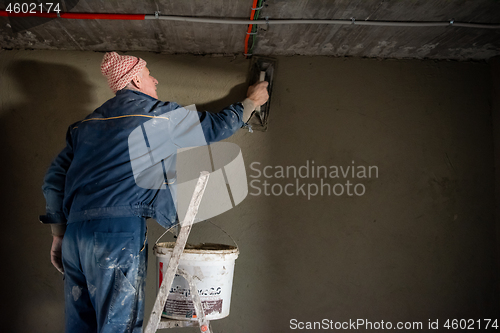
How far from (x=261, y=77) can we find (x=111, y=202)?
1.29 m

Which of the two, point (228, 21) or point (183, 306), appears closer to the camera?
point (183, 306)

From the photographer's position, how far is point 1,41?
224 cm

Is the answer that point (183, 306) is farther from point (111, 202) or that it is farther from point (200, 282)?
point (111, 202)

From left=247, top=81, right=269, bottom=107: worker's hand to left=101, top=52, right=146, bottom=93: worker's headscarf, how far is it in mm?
715

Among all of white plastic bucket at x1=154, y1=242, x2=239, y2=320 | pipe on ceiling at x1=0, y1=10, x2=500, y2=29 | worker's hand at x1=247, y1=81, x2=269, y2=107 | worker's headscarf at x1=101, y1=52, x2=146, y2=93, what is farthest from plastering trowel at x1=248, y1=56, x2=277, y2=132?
white plastic bucket at x1=154, y1=242, x2=239, y2=320

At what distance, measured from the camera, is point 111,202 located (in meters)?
1.57

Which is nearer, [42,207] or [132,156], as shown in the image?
[132,156]

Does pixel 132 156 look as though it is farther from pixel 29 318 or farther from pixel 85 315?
A: pixel 29 318

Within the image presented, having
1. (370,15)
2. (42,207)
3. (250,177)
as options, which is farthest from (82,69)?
(370,15)

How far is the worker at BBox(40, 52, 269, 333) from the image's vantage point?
1490 millimetres

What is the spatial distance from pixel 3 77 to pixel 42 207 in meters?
0.93

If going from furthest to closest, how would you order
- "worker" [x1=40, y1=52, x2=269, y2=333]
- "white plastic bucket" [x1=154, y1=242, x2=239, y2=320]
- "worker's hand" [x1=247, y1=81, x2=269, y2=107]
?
"worker's hand" [x1=247, y1=81, x2=269, y2=107] → "white plastic bucket" [x1=154, y1=242, x2=239, y2=320] → "worker" [x1=40, y1=52, x2=269, y2=333]

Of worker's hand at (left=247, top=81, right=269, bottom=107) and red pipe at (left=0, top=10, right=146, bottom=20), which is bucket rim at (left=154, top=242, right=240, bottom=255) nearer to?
worker's hand at (left=247, top=81, right=269, bottom=107)

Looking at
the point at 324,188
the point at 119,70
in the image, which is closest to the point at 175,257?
the point at 119,70
